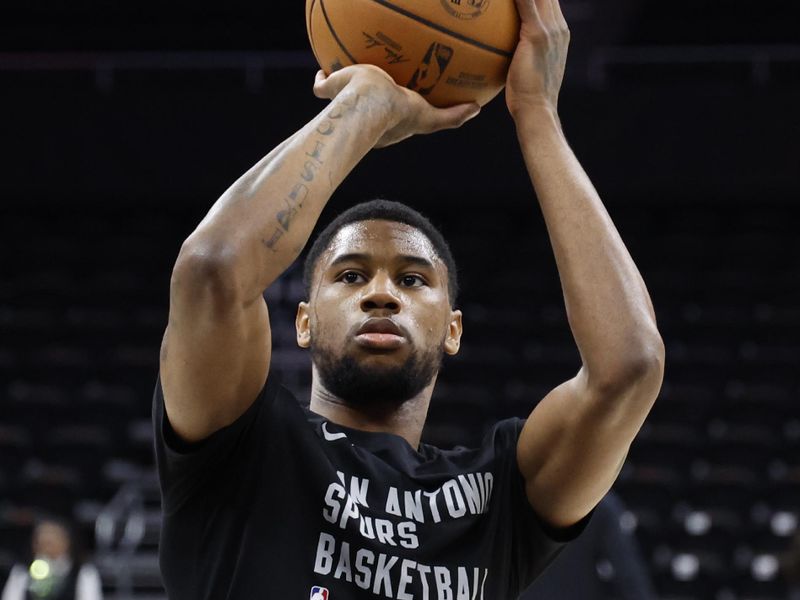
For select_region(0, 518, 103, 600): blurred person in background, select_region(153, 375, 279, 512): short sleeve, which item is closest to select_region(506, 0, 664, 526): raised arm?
select_region(153, 375, 279, 512): short sleeve

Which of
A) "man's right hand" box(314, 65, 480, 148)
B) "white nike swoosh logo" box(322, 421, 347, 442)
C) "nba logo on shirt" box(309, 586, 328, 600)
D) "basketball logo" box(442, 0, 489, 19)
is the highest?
"basketball logo" box(442, 0, 489, 19)

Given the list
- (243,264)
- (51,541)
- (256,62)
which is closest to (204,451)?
(243,264)

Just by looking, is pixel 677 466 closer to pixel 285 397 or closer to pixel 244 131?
pixel 244 131

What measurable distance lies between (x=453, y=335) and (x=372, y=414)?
27 centimetres

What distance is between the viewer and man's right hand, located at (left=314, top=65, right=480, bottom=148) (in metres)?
2.06

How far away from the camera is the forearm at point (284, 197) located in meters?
1.80

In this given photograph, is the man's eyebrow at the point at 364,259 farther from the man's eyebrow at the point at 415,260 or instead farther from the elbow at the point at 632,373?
the elbow at the point at 632,373

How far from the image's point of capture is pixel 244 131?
1052 cm

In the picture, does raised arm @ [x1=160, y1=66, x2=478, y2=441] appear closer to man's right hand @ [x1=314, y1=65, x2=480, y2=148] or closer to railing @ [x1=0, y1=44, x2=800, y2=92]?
man's right hand @ [x1=314, y1=65, x2=480, y2=148]

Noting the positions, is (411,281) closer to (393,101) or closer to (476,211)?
(393,101)

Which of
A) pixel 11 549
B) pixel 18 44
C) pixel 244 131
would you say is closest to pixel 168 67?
pixel 244 131

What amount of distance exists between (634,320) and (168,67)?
906cm

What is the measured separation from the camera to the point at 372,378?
2086 mm

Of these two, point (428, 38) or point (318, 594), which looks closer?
point (318, 594)
